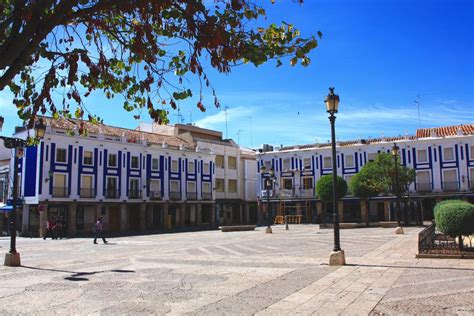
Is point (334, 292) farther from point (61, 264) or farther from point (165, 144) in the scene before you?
point (165, 144)

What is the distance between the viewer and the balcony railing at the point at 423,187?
150 ft

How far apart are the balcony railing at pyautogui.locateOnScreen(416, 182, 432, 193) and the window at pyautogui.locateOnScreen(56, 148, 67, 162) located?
32.7 metres

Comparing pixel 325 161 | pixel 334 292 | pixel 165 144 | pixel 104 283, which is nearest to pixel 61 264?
pixel 104 283

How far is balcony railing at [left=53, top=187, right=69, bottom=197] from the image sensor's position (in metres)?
36.5

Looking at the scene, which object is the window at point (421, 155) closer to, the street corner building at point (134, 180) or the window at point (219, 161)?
the street corner building at point (134, 180)

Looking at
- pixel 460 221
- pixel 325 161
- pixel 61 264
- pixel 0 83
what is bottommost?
pixel 61 264

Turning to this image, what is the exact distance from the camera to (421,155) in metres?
46.8

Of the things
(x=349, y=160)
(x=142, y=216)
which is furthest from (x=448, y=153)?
(x=142, y=216)

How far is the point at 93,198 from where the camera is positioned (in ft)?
129

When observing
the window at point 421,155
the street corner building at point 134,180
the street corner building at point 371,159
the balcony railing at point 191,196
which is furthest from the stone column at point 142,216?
the window at point 421,155

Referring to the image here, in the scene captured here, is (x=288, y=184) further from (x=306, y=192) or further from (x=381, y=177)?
(x=381, y=177)

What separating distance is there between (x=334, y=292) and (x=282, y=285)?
1.25 m

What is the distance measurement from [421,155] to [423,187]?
3196 mm

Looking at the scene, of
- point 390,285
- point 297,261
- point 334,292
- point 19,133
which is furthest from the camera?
point 19,133
